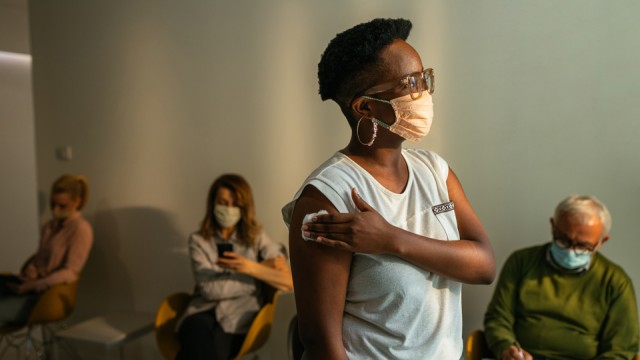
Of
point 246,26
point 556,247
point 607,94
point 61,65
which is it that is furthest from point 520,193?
point 61,65

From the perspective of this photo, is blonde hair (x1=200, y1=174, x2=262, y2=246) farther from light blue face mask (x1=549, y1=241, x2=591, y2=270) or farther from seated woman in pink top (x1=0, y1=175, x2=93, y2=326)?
light blue face mask (x1=549, y1=241, x2=591, y2=270)

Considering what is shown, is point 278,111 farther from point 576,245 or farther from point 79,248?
point 576,245

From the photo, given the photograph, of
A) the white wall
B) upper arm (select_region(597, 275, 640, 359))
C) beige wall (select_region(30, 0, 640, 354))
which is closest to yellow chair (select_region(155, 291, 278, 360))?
beige wall (select_region(30, 0, 640, 354))

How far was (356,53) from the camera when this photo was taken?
40.5 inches

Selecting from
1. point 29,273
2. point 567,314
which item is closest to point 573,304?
point 567,314

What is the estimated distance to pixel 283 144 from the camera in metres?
3.74

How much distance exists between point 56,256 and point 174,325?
126 centimetres

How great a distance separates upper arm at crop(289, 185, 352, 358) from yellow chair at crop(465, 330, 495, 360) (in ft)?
6.36

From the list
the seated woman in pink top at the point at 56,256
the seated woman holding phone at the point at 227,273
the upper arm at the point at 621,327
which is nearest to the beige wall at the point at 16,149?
the seated woman in pink top at the point at 56,256

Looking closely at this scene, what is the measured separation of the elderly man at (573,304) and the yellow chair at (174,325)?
1243 millimetres

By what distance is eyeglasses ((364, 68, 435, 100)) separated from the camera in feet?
3.45

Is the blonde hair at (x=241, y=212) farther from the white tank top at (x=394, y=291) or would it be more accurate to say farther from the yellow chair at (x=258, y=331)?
the white tank top at (x=394, y=291)

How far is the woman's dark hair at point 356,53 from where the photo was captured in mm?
1026

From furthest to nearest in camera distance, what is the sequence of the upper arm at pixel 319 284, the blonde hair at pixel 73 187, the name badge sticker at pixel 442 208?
the blonde hair at pixel 73 187, the name badge sticker at pixel 442 208, the upper arm at pixel 319 284
